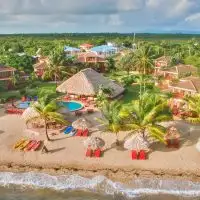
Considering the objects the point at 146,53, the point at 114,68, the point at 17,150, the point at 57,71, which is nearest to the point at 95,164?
the point at 17,150

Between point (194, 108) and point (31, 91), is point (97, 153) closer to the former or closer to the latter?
point (194, 108)

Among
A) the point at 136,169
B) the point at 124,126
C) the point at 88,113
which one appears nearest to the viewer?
the point at 136,169

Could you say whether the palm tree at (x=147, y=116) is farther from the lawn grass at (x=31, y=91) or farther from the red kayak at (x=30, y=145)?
the lawn grass at (x=31, y=91)

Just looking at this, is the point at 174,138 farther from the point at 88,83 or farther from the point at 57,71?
the point at 57,71

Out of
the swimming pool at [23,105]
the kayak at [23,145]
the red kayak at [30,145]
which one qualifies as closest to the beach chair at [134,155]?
the red kayak at [30,145]

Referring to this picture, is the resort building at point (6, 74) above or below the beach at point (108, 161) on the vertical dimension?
above

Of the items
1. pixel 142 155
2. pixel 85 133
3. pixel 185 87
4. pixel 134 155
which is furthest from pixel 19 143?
pixel 185 87
